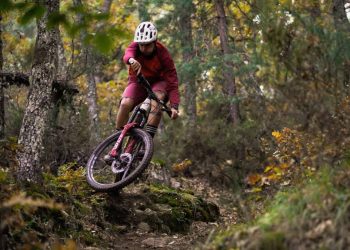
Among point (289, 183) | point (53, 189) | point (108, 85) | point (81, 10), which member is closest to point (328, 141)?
point (289, 183)

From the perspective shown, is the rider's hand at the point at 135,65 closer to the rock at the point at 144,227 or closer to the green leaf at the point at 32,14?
the rock at the point at 144,227

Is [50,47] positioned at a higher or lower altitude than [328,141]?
higher

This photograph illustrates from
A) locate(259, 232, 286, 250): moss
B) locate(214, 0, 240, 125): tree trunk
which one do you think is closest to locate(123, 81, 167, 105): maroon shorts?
locate(259, 232, 286, 250): moss

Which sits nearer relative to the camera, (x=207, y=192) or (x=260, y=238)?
(x=260, y=238)

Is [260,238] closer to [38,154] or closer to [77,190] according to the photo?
[38,154]

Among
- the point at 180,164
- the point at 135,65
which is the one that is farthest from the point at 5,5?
the point at 180,164

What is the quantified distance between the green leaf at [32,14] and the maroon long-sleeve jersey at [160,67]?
4.19m

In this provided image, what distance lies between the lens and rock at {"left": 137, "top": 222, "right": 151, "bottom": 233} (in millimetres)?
7082

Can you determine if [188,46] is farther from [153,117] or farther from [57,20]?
[57,20]

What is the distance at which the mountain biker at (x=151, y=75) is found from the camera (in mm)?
7207

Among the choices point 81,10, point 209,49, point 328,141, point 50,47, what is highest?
point 209,49

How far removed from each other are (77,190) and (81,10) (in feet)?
13.6

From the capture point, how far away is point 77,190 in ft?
22.9

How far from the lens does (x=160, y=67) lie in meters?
7.54
